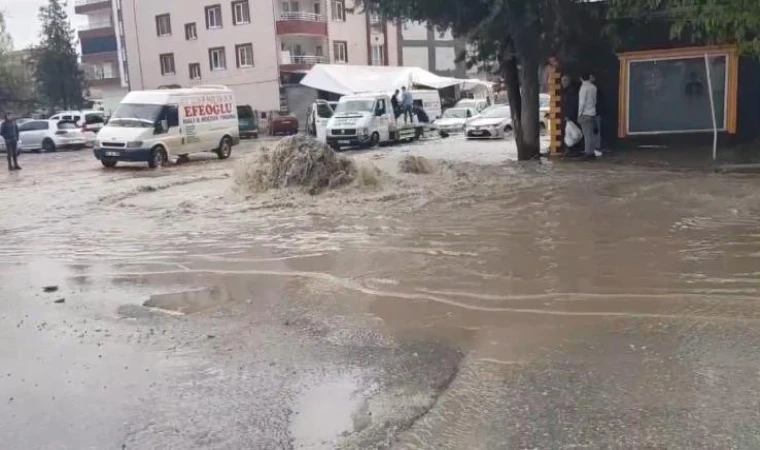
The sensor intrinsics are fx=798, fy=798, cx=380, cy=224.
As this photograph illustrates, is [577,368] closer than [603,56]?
Yes

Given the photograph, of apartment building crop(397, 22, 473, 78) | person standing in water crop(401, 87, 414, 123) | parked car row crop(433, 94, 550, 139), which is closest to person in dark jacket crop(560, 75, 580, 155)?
parked car row crop(433, 94, 550, 139)

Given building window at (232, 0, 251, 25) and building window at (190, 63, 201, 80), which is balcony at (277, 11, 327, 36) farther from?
building window at (190, 63, 201, 80)

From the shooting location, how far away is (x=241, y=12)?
49.1 m

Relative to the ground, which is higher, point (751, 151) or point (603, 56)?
point (603, 56)

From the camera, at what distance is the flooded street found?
4.38 m

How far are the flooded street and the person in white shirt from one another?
16.2 feet

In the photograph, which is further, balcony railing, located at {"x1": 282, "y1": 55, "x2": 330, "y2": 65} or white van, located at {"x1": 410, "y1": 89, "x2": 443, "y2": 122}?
balcony railing, located at {"x1": 282, "y1": 55, "x2": 330, "y2": 65}

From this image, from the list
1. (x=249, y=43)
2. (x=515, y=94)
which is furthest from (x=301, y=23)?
Answer: (x=515, y=94)

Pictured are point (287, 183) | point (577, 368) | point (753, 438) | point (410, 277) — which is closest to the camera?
point (753, 438)

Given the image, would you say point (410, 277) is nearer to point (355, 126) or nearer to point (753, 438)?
point (753, 438)

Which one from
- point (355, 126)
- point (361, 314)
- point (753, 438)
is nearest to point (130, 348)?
point (361, 314)

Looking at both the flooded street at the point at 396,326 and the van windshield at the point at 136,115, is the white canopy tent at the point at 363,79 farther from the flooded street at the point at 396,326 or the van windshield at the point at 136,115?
the flooded street at the point at 396,326

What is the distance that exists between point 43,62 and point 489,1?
4555 cm

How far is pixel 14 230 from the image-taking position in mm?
12219
